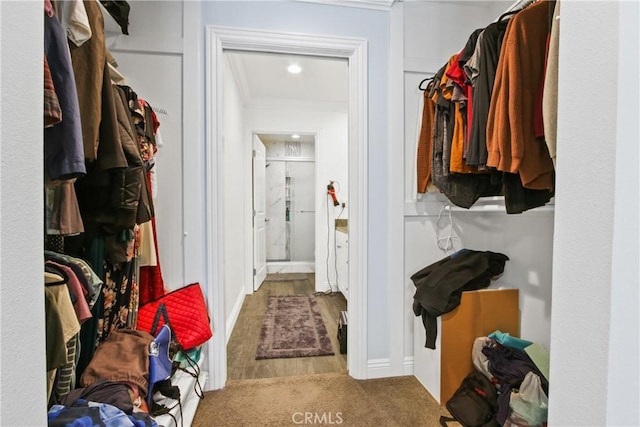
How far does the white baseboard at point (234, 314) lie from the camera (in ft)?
8.33

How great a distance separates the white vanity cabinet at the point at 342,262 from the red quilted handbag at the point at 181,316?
1826 mm

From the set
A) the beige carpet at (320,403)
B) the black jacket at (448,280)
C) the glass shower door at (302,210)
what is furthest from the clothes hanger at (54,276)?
the glass shower door at (302,210)

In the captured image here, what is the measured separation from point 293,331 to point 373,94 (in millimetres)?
1975

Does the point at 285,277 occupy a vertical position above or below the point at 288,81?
below

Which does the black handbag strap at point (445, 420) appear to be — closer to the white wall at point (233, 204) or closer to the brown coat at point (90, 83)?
the white wall at point (233, 204)

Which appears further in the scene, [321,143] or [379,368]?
[321,143]

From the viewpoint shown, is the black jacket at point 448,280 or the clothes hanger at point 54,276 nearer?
the clothes hanger at point 54,276

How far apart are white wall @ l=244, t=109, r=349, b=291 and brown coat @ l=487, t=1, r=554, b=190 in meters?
2.80

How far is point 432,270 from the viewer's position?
1772 mm

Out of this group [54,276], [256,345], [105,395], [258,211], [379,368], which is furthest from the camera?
[258,211]

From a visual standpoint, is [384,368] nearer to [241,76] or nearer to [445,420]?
[445,420]

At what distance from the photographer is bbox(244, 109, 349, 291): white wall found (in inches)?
146

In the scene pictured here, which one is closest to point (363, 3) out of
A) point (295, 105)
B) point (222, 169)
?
point (222, 169)

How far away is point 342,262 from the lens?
3.44 meters
